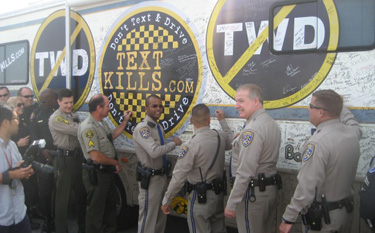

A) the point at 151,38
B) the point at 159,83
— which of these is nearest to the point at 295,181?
the point at 159,83

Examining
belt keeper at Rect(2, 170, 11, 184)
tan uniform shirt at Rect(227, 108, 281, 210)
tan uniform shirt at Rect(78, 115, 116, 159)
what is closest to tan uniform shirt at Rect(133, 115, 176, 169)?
tan uniform shirt at Rect(78, 115, 116, 159)

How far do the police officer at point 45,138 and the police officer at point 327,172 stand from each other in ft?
10.9

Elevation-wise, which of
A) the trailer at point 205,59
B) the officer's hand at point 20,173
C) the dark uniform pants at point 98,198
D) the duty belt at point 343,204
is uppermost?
the trailer at point 205,59

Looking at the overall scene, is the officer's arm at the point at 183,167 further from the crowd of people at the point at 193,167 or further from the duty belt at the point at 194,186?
the duty belt at the point at 194,186

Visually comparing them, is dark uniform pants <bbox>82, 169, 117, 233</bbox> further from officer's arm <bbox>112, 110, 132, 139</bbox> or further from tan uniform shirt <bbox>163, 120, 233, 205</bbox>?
tan uniform shirt <bbox>163, 120, 233, 205</bbox>

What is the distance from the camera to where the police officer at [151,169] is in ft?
13.2

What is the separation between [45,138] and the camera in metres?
5.00

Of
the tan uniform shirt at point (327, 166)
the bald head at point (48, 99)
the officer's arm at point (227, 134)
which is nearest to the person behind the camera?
the tan uniform shirt at point (327, 166)

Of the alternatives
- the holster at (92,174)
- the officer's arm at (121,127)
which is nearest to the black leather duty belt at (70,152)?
the holster at (92,174)

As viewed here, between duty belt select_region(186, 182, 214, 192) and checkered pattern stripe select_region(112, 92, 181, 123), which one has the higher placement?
checkered pattern stripe select_region(112, 92, 181, 123)

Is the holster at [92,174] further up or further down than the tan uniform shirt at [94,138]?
further down

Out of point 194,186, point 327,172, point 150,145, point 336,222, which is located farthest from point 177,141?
point 336,222

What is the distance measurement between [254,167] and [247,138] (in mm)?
233

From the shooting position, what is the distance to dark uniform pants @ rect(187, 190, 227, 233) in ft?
11.7
